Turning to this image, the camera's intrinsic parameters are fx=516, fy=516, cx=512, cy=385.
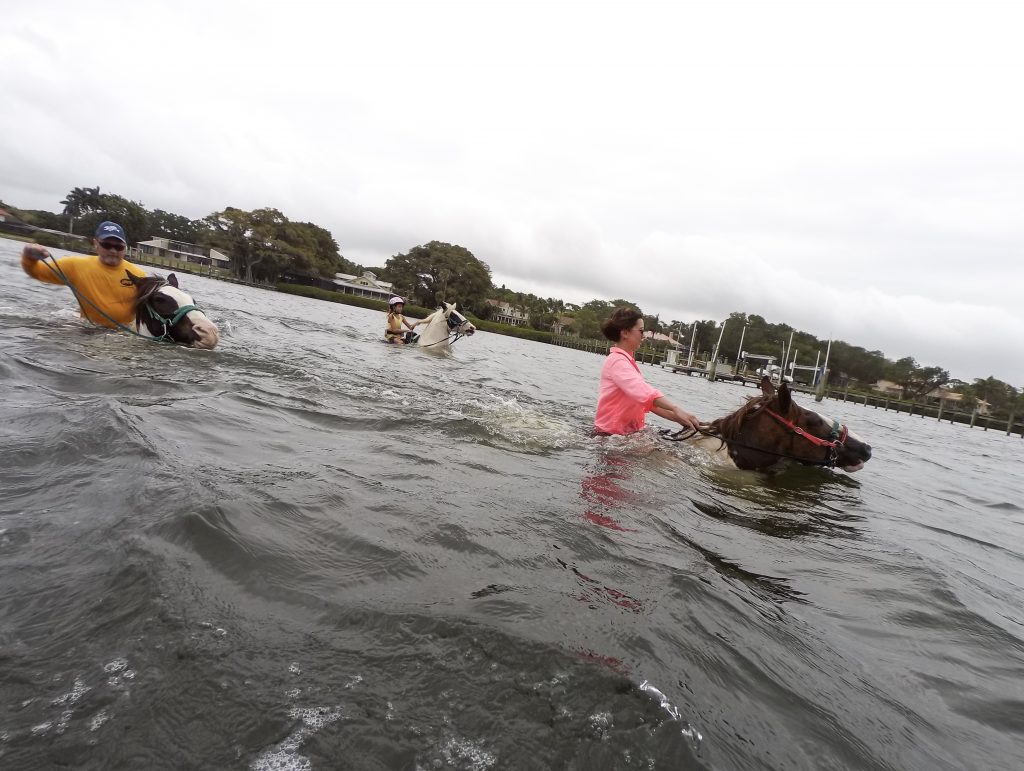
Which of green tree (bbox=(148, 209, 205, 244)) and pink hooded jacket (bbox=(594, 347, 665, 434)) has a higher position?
green tree (bbox=(148, 209, 205, 244))

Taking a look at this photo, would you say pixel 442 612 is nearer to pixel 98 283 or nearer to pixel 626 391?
pixel 626 391

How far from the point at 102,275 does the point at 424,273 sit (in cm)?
7419

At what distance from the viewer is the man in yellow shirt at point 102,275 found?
7.71 metres

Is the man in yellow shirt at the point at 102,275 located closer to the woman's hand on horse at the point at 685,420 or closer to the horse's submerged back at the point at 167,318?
the horse's submerged back at the point at 167,318

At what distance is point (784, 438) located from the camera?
5527 mm

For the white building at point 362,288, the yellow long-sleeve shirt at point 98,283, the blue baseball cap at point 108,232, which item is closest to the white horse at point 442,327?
the yellow long-sleeve shirt at point 98,283

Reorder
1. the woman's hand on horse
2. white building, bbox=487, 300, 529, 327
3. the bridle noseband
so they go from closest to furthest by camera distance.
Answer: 1. the woman's hand on horse
2. the bridle noseband
3. white building, bbox=487, 300, 529, 327

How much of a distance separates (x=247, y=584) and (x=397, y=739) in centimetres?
100

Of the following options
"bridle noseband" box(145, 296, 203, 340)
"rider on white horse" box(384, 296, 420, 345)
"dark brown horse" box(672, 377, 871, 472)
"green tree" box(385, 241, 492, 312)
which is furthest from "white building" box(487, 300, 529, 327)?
"dark brown horse" box(672, 377, 871, 472)

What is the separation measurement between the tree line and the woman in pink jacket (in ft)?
211

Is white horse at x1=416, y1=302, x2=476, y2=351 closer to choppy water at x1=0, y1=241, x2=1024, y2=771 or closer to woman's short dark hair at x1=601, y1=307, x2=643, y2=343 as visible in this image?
woman's short dark hair at x1=601, y1=307, x2=643, y2=343

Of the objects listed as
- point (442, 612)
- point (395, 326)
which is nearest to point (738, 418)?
point (442, 612)

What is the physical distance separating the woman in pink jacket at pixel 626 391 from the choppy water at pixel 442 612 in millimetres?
924

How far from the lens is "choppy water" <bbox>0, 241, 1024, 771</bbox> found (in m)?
1.43
